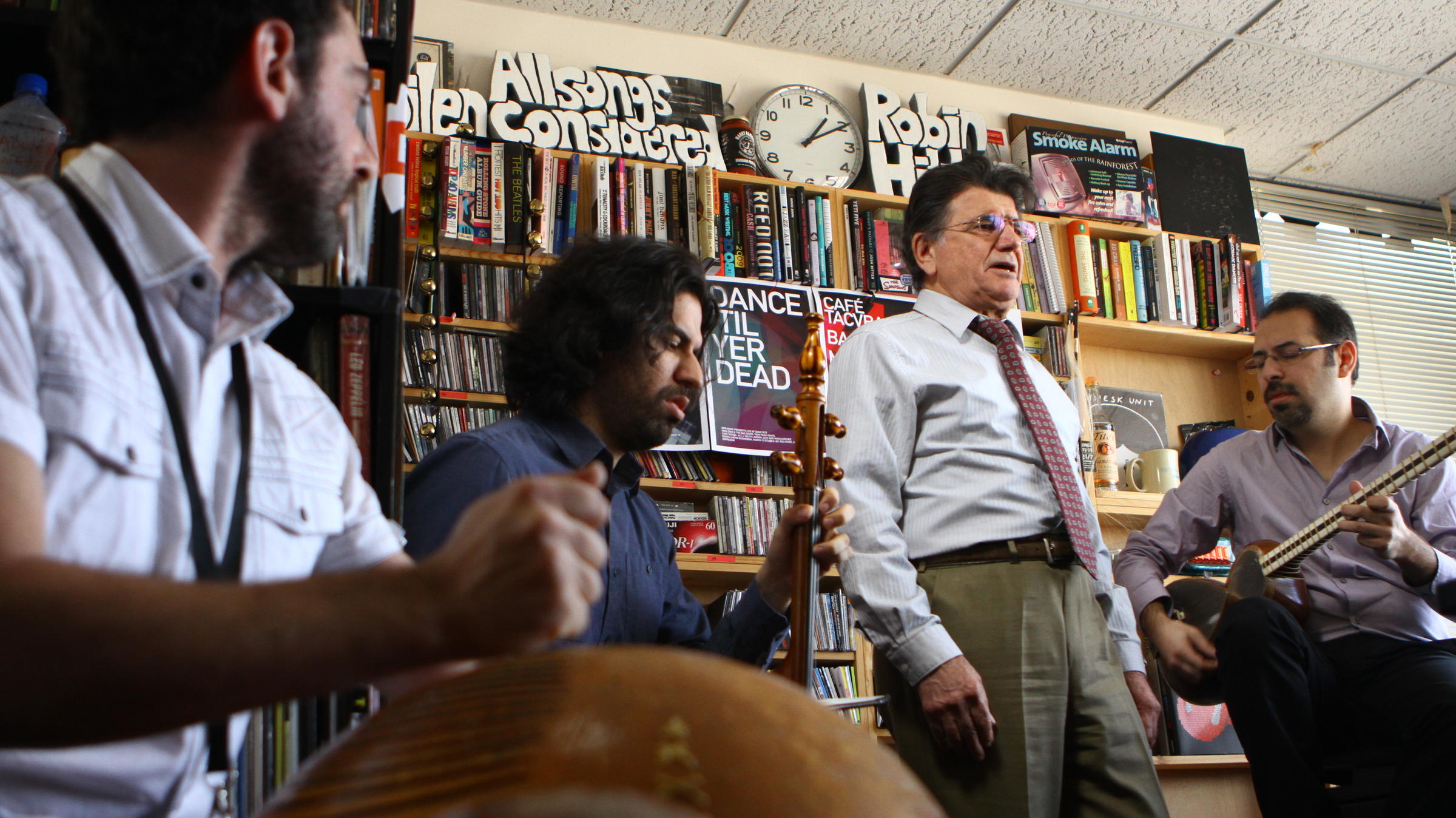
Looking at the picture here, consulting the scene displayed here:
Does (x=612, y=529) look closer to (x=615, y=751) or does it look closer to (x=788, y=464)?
(x=788, y=464)

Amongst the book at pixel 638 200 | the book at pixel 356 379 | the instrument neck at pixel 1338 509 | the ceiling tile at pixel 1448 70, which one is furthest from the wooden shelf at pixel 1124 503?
the book at pixel 356 379

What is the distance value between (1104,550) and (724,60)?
2658mm

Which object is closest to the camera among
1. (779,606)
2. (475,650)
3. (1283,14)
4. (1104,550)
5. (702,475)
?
(475,650)

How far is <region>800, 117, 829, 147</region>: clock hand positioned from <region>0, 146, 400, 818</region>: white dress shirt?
312cm

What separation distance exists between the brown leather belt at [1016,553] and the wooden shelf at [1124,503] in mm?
1920

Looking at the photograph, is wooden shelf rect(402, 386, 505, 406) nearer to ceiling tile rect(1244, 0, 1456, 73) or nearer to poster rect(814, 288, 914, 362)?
poster rect(814, 288, 914, 362)

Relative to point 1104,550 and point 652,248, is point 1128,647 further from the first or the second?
point 652,248

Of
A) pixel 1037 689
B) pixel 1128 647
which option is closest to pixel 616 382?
pixel 1037 689

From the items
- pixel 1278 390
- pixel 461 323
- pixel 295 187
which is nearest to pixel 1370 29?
pixel 1278 390

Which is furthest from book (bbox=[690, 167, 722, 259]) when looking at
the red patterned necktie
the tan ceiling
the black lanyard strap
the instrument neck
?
the black lanyard strap

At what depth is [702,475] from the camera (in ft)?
10.4

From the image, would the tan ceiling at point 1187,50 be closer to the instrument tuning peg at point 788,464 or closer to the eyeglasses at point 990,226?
the eyeglasses at point 990,226

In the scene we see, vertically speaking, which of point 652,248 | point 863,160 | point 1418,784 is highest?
point 863,160

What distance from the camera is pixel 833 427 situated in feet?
5.14
